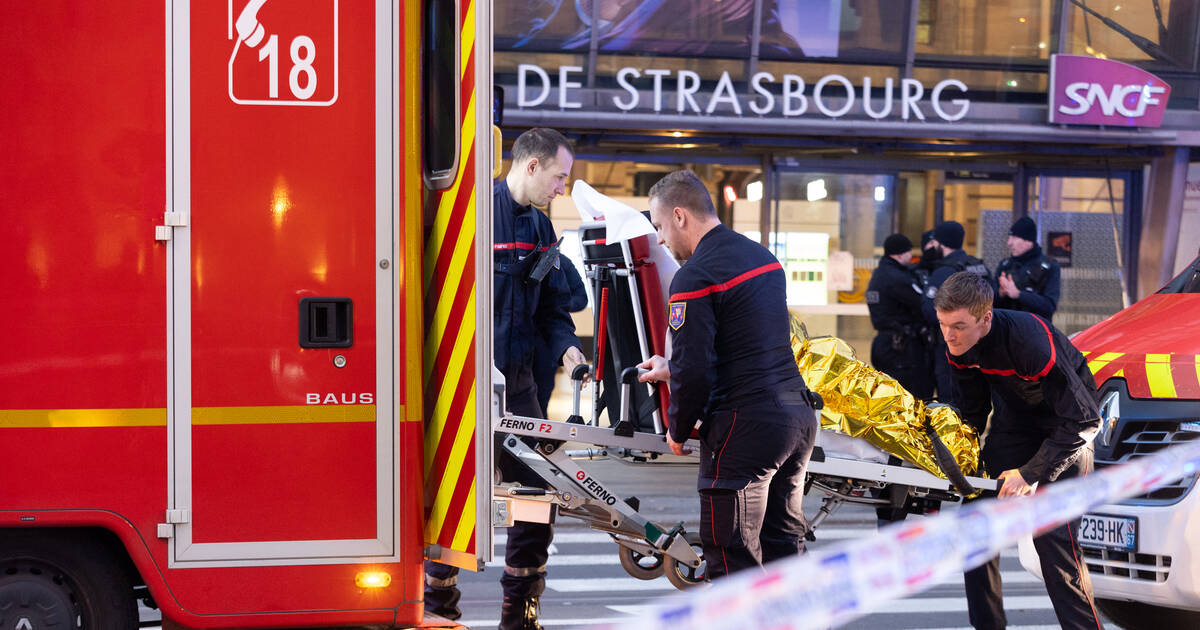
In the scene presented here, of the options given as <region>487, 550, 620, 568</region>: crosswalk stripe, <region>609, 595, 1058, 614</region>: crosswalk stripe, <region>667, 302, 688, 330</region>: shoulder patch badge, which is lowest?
<region>487, 550, 620, 568</region>: crosswalk stripe

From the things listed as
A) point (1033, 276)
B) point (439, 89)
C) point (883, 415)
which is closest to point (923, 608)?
point (883, 415)

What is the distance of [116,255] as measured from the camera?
362 cm

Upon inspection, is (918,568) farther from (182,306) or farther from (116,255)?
(116,255)

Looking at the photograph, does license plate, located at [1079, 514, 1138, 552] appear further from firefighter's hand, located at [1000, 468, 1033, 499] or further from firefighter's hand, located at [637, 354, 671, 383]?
firefighter's hand, located at [637, 354, 671, 383]

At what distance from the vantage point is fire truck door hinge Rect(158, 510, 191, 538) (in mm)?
3648

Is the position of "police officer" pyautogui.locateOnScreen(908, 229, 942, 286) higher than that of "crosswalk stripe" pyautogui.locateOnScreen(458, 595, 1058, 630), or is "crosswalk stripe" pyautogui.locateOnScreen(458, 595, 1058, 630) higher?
"police officer" pyautogui.locateOnScreen(908, 229, 942, 286)

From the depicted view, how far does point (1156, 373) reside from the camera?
208 inches

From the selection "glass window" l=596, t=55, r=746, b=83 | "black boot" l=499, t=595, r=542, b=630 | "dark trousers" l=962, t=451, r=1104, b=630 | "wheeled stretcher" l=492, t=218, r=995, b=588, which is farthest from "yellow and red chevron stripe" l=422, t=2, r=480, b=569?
"glass window" l=596, t=55, r=746, b=83

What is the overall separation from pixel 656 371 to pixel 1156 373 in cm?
218

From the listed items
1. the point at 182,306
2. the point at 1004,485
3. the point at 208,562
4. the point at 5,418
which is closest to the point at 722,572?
the point at 1004,485

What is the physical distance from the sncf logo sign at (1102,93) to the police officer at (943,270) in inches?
185

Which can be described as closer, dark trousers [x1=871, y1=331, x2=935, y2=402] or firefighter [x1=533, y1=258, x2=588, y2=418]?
firefighter [x1=533, y1=258, x2=588, y2=418]

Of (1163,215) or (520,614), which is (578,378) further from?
(1163,215)

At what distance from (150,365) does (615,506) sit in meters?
2.20
